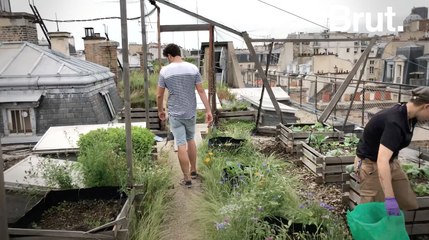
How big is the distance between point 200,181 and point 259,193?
1.67m

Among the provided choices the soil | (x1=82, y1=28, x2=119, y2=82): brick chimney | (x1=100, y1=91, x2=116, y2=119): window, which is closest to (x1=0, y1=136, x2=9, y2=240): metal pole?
the soil

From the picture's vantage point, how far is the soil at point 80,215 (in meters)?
2.94

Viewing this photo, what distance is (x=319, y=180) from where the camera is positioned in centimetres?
477

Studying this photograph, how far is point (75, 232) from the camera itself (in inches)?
103

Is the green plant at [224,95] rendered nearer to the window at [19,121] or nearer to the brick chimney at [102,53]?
the brick chimney at [102,53]

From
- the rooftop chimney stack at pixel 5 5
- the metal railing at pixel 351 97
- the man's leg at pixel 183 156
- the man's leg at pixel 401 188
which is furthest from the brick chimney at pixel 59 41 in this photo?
the man's leg at pixel 401 188

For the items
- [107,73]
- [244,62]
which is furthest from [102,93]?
[244,62]

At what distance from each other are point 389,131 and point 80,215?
263 cm

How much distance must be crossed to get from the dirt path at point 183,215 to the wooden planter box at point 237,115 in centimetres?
398

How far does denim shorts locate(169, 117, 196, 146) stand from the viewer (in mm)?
4680

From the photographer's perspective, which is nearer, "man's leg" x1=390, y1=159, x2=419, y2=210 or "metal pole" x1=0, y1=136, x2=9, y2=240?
"metal pole" x1=0, y1=136, x2=9, y2=240

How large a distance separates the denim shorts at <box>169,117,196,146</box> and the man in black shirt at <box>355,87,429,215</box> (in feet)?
7.16

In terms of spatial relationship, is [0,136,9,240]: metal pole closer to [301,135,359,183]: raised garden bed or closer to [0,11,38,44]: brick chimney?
[301,135,359,183]: raised garden bed

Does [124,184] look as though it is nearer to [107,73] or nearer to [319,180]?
[319,180]
